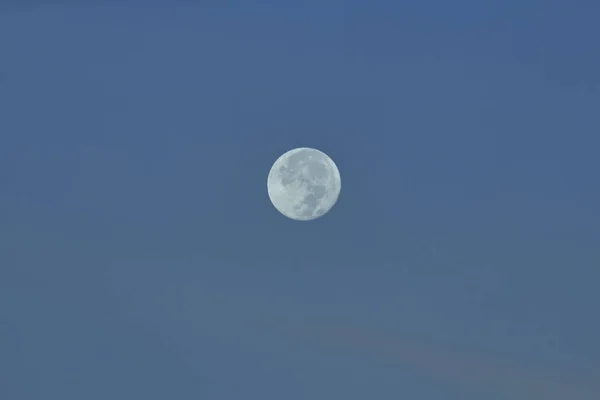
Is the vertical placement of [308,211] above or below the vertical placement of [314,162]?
below

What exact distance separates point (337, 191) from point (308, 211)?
21cm

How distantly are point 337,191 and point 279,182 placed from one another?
0.35 metres

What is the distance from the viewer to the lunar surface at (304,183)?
351 centimetres

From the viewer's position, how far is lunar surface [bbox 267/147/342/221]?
138 inches

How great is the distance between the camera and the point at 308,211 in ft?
11.8

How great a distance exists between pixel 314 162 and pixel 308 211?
0.30 meters

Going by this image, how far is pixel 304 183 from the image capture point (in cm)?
350

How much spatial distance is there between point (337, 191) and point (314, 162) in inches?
8.8

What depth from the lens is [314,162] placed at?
354 cm

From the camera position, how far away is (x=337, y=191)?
3578 millimetres
